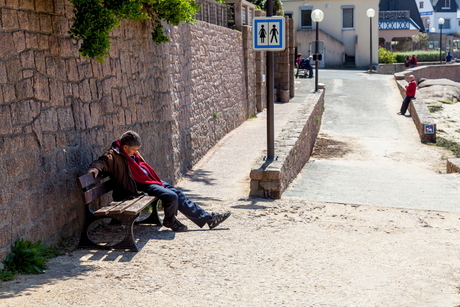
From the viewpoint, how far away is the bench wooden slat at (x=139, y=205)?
5.57m

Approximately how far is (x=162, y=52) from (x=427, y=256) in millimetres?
4902

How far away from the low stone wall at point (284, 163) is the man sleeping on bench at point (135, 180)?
7.42 ft

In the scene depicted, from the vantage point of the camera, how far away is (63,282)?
467cm

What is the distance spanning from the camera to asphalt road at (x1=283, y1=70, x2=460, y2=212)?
947cm

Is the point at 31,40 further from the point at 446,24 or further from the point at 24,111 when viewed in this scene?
the point at 446,24

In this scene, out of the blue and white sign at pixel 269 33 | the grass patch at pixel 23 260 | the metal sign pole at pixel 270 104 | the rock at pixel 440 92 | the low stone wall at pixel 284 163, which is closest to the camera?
the grass patch at pixel 23 260

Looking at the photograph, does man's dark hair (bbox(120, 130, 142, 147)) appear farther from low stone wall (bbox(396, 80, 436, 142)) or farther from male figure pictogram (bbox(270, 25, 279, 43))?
low stone wall (bbox(396, 80, 436, 142))

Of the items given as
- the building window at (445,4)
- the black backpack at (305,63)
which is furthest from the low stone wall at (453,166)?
the building window at (445,4)

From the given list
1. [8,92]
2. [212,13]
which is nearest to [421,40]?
[212,13]

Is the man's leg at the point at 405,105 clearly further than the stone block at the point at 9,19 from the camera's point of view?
Yes

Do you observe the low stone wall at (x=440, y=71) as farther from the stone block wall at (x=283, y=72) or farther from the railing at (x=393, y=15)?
the stone block wall at (x=283, y=72)

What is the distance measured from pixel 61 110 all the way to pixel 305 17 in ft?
131

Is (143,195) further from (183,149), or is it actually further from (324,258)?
(183,149)

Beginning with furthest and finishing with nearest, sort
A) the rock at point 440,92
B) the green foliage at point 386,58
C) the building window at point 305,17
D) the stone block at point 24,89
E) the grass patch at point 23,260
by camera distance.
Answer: the building window at point 305,17 → the green foliage at point 386,58 → the rock at point 440,92 → the stone block at point 24,89 → the grass patch at point 23,260
